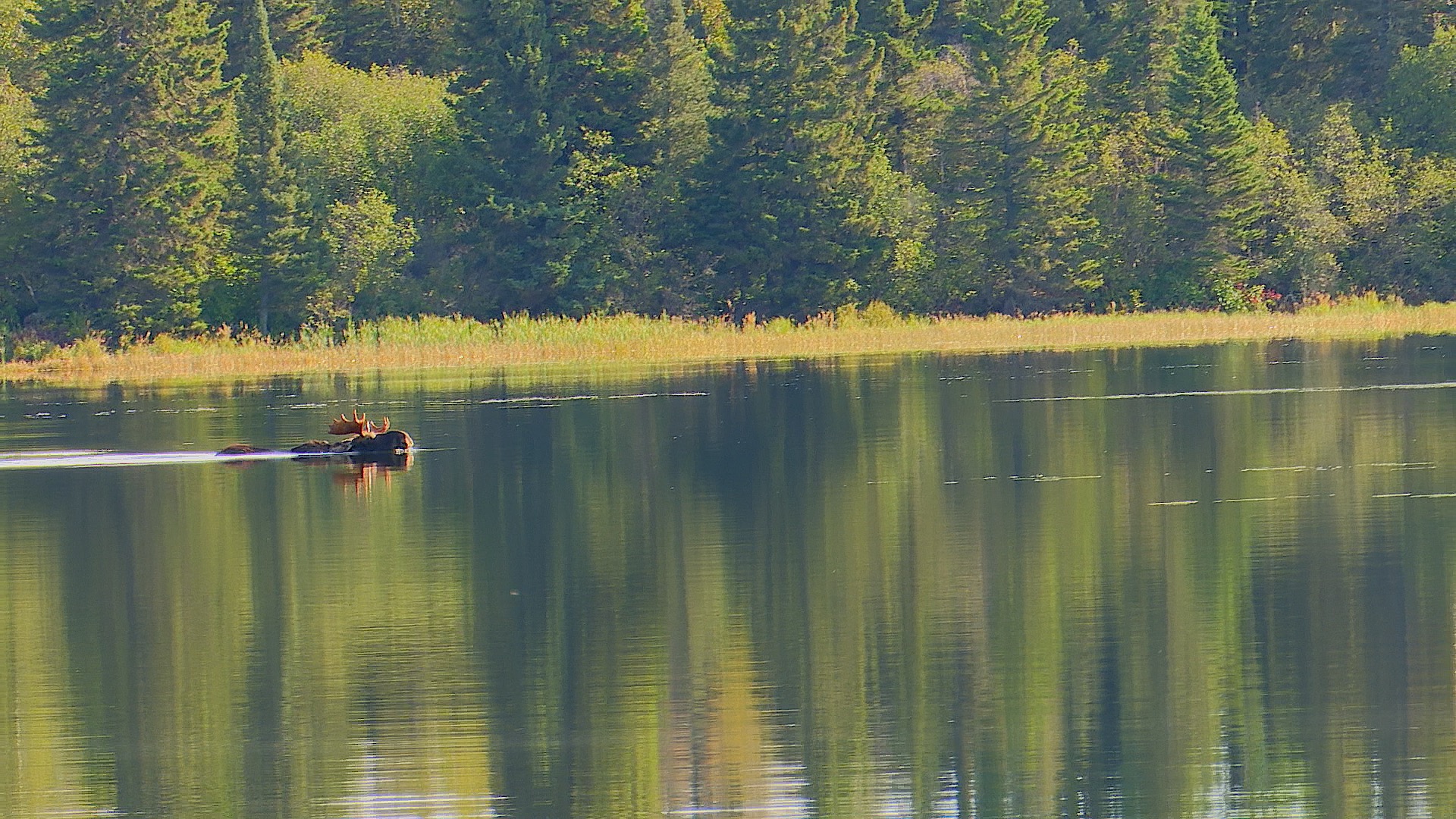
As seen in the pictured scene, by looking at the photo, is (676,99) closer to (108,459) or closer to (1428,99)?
(1428,99)

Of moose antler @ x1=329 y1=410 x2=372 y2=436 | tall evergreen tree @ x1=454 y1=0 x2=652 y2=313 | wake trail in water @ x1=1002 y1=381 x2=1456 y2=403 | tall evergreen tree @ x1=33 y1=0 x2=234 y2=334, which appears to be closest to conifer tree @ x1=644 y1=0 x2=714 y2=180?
tall evergreen tree @ x1=454 y1=0 x2=652 y2=313

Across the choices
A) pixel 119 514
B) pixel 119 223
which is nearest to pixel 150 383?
pixel 119 223

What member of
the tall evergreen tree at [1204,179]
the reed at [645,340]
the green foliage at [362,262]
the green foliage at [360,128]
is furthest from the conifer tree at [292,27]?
the tall evergreen tree at [1204,179]

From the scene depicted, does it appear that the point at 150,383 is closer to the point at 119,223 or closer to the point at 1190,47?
the point at 119,223

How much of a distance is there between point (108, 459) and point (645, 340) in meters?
37.1

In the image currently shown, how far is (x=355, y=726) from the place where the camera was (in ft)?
46.8

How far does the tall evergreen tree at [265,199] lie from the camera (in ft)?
240

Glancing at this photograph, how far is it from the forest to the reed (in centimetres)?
175

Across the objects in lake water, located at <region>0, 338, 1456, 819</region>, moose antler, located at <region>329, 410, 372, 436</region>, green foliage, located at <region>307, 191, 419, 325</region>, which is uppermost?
green foliage, located at <region>307, 191, 419, 325</region>

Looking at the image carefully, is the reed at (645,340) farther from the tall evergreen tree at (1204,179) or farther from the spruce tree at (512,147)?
the tall evergreen tree at (1204,179)

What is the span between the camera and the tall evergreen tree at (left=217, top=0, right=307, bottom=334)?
73125 mm

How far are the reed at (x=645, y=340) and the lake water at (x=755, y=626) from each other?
32.7 m

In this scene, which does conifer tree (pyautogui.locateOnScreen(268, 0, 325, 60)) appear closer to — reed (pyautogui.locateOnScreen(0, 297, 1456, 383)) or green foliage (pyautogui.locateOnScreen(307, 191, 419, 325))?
green foliage (pyautogui.locateOnScreen(307, 191, 419, 325))

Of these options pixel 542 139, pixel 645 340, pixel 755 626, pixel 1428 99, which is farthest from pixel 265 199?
pixel 755 626
